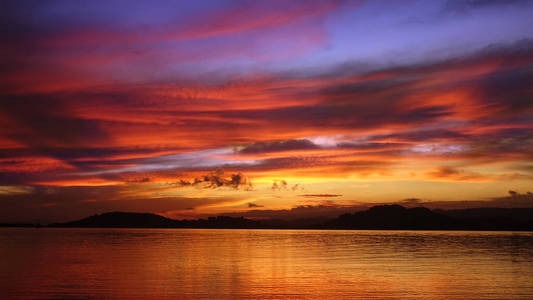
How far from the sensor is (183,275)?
49.0 meters

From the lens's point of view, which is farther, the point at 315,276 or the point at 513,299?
the point at 315,276

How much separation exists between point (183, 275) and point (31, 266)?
2100cm

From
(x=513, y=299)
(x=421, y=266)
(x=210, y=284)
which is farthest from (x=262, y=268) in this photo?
(x=513, y=299)

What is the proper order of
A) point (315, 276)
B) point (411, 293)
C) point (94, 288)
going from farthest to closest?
1. point (315, 276)
2. point (94, 288)
3. point (411, 293)

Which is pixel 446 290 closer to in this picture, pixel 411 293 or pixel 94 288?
pixel 411 293

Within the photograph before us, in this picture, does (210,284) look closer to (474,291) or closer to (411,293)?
(411,293)

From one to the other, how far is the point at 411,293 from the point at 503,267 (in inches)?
1052

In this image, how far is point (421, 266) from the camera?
2336 inches

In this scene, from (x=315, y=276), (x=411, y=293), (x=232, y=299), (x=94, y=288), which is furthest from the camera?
(x=315, y=276)

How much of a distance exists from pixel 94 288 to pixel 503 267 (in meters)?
44.4

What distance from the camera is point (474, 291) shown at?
39656 millimetres

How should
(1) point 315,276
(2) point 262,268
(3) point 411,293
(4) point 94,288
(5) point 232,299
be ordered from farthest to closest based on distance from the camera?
(2) point 262,268
(1) point 315,276
(4) point 94,288
(3) point 411,293
(5) point 232,299

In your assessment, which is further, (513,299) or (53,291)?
(53,291)

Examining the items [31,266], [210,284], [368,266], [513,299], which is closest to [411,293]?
[513,299]
